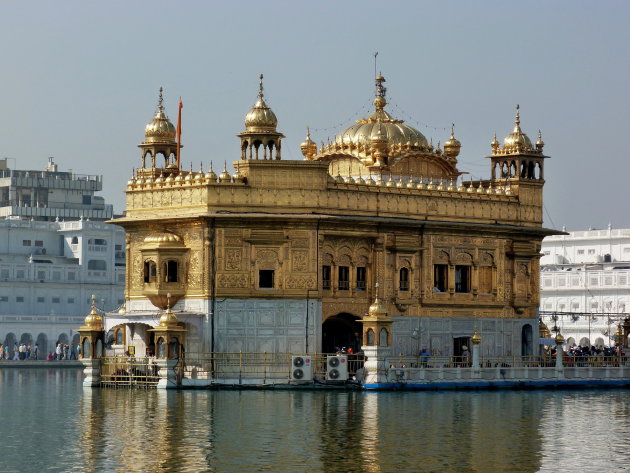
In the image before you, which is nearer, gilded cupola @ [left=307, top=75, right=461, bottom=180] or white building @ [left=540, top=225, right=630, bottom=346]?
gilded cupola @ [left=307, top=75, right=461, bottom=180]

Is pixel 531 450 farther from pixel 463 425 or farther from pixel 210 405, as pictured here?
pixel 210 405

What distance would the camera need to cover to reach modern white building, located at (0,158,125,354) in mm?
102000

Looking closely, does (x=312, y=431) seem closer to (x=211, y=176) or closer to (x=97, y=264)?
(x=211, y=176)

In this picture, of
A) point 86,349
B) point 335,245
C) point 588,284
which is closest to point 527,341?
point 335,245

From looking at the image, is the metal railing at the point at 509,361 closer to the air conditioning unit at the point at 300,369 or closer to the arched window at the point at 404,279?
the arched window at the point at 404,279

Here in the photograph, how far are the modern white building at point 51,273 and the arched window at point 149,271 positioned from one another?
4658 cm

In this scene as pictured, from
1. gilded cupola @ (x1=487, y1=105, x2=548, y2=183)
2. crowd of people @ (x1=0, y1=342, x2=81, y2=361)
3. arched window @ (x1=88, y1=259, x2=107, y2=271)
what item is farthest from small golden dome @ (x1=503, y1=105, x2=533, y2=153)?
arched window @ (x1=88, y1=259, x2=107, y2=271)

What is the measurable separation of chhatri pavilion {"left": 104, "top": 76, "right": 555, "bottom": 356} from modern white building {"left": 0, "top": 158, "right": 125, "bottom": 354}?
142ft

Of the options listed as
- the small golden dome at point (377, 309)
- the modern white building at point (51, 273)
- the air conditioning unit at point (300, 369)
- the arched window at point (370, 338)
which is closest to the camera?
the air conditioning unit at point (300, 369)

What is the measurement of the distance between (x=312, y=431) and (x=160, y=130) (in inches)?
930

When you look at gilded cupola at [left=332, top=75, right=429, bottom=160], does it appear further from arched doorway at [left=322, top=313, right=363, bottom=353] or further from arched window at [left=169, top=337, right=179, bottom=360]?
arched window at [left=169, top=337, right=179, bottom=360]

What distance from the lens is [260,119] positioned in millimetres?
54688

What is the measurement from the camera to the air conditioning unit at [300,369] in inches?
2069

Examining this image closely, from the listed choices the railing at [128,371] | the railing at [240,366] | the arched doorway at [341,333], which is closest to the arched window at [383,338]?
the railing at [240,366]
